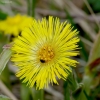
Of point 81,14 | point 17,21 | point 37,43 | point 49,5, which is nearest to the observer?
point 37,43

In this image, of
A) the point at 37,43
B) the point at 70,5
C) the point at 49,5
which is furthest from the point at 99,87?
the point at 49,5

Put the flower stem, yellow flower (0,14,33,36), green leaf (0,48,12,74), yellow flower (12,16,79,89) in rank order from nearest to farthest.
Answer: yellow flower (12,16,79,89), green leaf (0,48,12,74), the flower stem, yellow flower (0,14,33,36)

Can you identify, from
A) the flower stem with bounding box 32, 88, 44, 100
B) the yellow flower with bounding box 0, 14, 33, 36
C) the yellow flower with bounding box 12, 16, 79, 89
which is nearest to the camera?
the yellow flower with bounding box 12, 16, 79, 89

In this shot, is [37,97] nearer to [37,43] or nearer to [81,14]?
[37,43]

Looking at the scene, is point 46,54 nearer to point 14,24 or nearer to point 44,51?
point 44,51

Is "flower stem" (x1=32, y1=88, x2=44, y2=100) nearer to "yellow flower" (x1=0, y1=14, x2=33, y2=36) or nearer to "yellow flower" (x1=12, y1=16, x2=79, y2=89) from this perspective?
"yellow flower" (x1=12, y1=16, x2=79, y2=89)

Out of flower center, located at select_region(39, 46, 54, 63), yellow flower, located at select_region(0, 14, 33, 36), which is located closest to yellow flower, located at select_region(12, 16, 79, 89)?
flower center, located at select_region(39, 46, 54, 63)

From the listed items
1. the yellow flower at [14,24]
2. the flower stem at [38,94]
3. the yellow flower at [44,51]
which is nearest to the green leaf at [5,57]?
the yellow flower at [44,51]

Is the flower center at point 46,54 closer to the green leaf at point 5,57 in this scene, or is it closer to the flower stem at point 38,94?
the green leaf at point 5,57
